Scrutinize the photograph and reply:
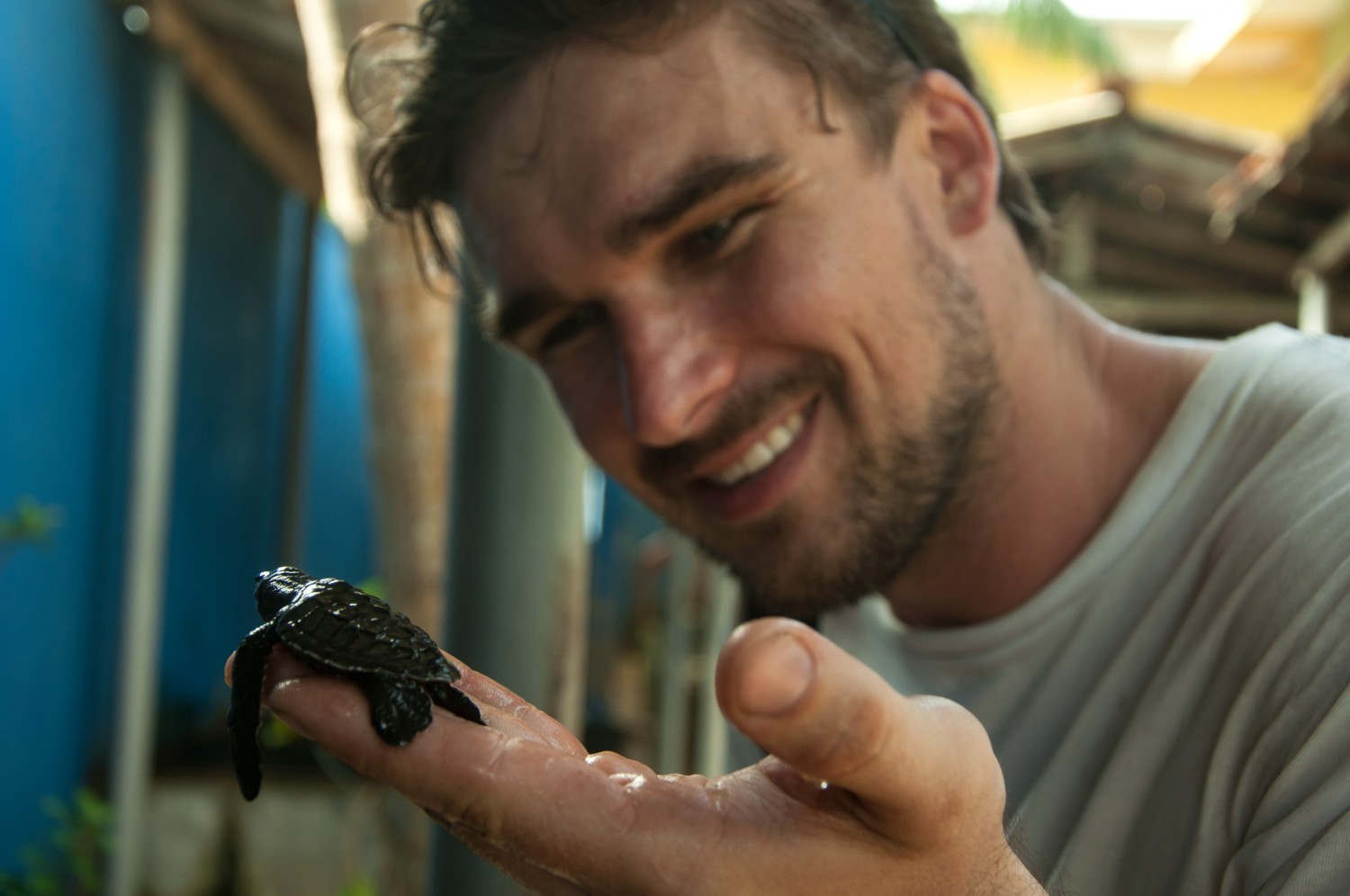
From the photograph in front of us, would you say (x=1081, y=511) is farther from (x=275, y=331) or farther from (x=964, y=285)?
(x=275, y=331)

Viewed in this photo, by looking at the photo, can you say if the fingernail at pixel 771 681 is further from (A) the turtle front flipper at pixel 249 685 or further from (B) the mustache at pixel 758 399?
(B) the mustache at pixel 758 399

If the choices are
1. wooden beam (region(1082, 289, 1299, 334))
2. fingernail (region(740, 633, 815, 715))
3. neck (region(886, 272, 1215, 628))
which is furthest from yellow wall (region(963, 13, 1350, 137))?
fingernail (region(740, 633, 815, 715))

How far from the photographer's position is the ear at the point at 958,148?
2.06 metres

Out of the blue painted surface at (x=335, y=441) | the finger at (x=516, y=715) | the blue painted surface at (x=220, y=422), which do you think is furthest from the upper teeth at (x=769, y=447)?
the blue painted surface at (x=335, y=441)

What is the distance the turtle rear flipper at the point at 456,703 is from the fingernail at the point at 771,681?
45 centimetres

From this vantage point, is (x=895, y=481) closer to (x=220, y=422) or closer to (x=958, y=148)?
(x=958, y=148)

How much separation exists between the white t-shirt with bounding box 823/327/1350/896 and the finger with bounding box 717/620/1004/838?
361mm

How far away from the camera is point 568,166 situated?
1849 millimetres

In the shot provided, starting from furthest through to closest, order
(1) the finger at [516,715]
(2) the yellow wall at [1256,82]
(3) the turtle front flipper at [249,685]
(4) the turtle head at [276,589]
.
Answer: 1. (2) the yellow wall at [1256,82]
2. (4) the turtle head at [276,589]
3. (3) the turtle front flipper at [249,685]
4. (1) the finger at [516,715]

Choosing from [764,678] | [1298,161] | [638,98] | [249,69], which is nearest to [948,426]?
[638,98]

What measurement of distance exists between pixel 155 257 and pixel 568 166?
13.0ft

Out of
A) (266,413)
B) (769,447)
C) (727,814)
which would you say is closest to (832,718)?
(727,814)

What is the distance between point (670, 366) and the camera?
5.99 ft

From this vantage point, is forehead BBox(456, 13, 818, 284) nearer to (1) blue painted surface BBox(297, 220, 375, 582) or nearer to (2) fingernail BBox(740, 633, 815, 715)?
(2) fingernail BBox(740, 633, 815, 715)
